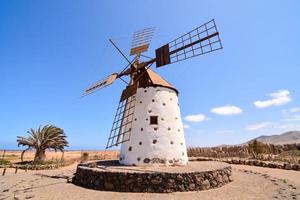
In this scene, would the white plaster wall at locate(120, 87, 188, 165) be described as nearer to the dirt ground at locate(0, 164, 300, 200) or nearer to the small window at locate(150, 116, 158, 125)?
the small window at locate(150, 116, 158, 125)

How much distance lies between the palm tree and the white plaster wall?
12.7m

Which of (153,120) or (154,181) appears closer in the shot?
(154,181)

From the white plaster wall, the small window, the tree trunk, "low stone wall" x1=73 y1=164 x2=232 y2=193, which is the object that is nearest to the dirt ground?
"low stone wall" x1=73 y1=164 x2=232 y2=193

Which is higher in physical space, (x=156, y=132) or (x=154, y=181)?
(x=156, y=132)

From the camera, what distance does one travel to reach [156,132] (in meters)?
13.5

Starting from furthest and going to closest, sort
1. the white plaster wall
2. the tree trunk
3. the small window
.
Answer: the tree trunk < the small window < the white plaster wall

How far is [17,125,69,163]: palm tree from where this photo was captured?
910 inches

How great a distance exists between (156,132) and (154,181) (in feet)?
12.5

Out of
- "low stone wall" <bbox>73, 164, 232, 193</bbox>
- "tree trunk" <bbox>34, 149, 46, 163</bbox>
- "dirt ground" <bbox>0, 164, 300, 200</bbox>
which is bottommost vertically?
"dirt ground" <bbox>0, 164, 300, 200</bbox>

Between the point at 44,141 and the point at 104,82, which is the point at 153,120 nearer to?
the point at 104,82

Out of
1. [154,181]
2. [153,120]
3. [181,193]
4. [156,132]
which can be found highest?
[153,120]

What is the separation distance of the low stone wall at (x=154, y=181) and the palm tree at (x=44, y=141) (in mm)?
14657

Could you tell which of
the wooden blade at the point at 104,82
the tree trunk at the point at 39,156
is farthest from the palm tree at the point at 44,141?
the wooden blade at the point at 104,82

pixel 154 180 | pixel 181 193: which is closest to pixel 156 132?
pixel 154 180
